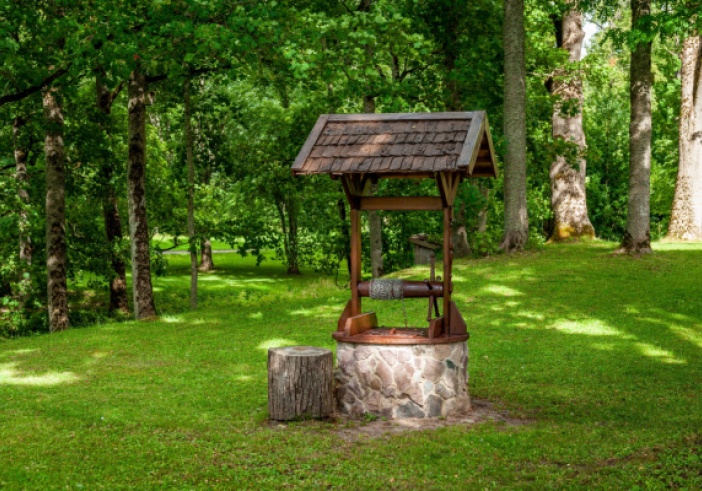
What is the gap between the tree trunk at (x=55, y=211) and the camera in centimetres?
2097

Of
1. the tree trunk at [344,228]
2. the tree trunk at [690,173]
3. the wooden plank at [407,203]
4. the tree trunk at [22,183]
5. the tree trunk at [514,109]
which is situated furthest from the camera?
the tree trunk at [344,228]

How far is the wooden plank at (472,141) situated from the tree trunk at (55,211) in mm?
13224

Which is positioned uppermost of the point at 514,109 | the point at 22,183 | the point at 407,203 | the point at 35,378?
the point at 514,109

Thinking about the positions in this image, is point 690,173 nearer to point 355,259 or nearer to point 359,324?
point 355,259

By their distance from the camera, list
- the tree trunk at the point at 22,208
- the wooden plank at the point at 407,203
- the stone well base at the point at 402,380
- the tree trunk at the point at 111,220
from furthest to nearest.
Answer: the tree trunk at the point at 111,220
the tree trunk at the point at 22,208
the wooden plank at the point at 407,203
the stone well base at the point at 402,380

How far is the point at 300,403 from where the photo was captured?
10.1 meters

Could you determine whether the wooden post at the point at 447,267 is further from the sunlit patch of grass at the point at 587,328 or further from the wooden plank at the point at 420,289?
the sunlit patch of grass at the point at 587,328

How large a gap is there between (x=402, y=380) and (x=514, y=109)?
1237cm

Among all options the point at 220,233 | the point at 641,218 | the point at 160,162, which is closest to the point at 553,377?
the point at 641,218

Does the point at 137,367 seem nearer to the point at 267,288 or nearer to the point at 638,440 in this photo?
the point at 638,440

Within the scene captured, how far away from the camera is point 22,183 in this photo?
74.9ft

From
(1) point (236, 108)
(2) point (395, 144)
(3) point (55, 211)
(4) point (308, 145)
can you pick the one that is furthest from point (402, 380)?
(1) point (236, 108)

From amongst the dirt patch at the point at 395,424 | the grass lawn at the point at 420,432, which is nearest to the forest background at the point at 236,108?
the grass lawn at the point at 420,432

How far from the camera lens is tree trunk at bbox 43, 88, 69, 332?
2097 centimetres
